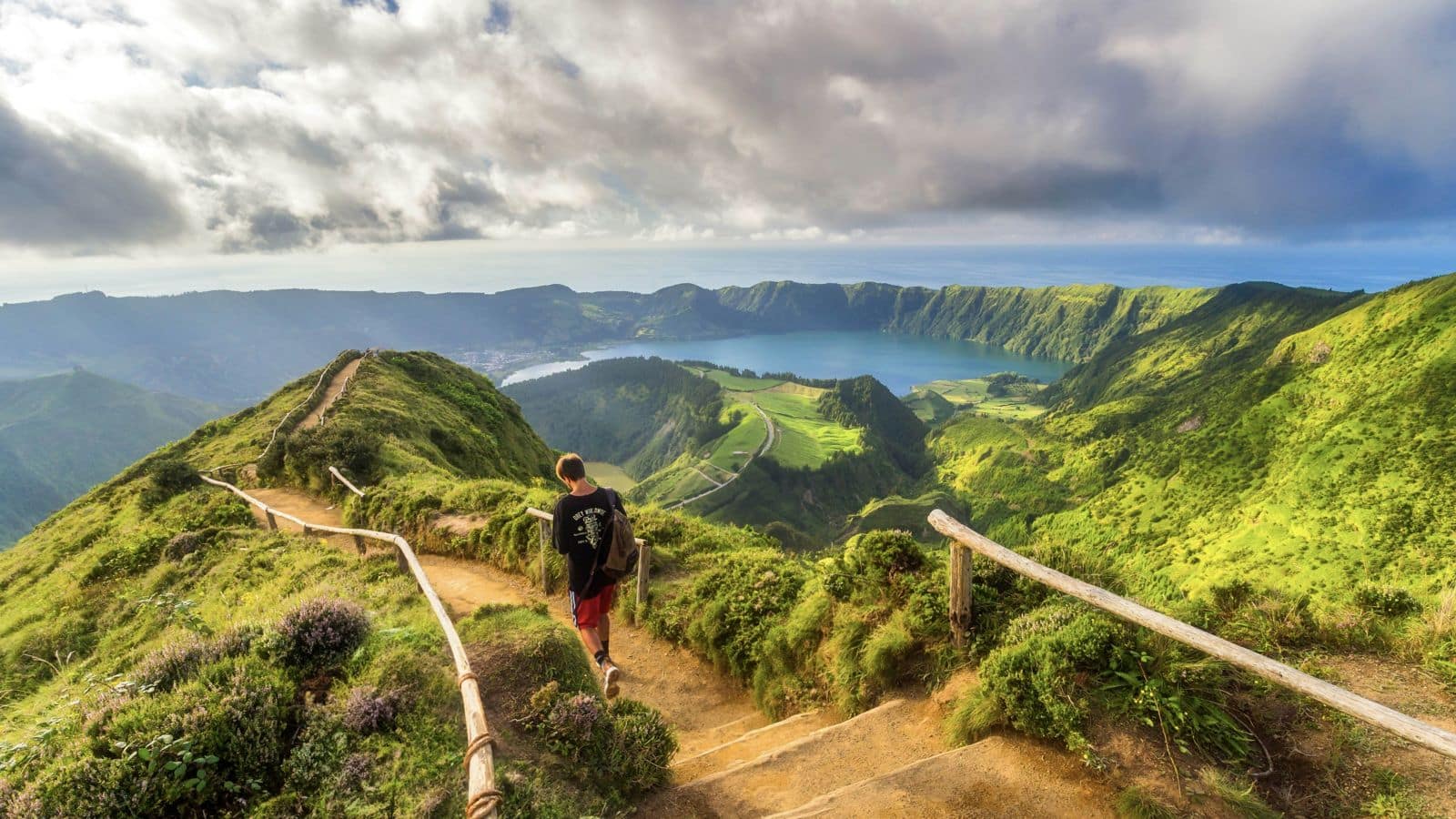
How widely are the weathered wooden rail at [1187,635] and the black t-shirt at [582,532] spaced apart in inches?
163

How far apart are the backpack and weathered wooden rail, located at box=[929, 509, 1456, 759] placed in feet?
12.7

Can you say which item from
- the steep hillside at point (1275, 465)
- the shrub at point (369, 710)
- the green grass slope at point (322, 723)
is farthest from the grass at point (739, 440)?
the shrub at point (369, 710)

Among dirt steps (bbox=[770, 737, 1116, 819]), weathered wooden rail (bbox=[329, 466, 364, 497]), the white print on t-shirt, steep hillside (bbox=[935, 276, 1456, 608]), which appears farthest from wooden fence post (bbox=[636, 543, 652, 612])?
steep hillside (bbox=[935, 276, 1456, 608])

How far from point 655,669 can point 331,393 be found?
37.4 meters

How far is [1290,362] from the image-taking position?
Answer: 4552 inches

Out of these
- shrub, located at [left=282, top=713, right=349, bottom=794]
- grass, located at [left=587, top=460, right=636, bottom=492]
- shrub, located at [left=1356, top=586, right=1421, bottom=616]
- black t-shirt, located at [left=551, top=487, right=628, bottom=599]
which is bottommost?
grass, located at [left=587, top=460, right=636, bottom=492]

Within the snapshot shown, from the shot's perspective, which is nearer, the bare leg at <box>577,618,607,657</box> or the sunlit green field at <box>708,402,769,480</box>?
the bare leg at <box>577,618,607,657</box>

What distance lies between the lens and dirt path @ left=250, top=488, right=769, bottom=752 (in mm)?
8820

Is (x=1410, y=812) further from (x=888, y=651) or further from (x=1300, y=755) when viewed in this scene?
(x=888, y=651)

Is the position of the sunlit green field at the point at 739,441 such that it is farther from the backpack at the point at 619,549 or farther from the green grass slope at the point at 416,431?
the backpack at the point at 619,549

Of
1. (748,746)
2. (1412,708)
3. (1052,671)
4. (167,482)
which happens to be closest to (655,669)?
(748,746)

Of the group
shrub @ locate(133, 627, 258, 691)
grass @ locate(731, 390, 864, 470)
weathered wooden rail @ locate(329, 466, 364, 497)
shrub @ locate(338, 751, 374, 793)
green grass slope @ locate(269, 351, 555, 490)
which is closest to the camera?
shrub @ locate(338, 751, 374, 793)

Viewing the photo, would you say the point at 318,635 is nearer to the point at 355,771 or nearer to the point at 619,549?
the point at 355,771

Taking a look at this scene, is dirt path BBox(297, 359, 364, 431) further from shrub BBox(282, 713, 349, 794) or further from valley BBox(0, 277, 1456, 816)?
shrub BBox(282, 713, 349, 794)
